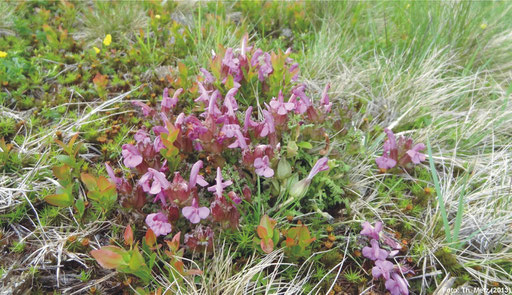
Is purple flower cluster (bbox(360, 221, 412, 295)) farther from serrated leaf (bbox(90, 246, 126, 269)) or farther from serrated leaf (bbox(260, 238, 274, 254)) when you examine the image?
serrated leaf (bbox(90, 246, 126, 269))

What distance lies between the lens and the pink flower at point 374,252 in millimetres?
1831

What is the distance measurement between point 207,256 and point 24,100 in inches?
70.7

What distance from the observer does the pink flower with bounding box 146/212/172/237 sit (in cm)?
178

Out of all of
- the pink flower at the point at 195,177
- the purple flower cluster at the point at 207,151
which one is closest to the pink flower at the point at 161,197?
the purple flower cluster at the point at 207,151

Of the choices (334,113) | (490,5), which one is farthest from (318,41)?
(490,5)

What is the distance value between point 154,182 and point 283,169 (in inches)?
25.3

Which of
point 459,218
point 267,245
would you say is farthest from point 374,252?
point 267,245

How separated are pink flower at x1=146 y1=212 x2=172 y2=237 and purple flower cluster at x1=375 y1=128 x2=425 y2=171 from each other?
1.25 meters

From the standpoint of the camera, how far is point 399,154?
90.7 inches

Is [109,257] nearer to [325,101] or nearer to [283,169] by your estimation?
[283,169]

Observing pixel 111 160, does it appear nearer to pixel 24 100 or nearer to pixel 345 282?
pixel 24 100

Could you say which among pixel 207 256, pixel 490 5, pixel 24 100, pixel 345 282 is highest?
pixel 490 5

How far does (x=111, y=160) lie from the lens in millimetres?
2367

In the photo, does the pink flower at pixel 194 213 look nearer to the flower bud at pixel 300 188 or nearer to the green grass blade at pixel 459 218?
the flower bud at pixel 300 188
